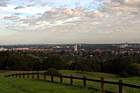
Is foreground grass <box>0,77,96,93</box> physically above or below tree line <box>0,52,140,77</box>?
above

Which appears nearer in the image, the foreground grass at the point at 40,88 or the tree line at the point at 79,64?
the foreground grass at the point at 40,88

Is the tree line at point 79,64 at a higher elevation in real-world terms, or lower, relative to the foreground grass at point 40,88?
lower

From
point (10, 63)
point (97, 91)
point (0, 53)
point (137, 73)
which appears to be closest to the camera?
point (97, 91)

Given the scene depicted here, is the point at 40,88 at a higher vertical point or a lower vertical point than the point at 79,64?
higher

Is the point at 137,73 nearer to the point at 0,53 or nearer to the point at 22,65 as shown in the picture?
the point at 22,65

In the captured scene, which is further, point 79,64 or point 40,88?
point 79,64

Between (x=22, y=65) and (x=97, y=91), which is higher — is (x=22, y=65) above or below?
below

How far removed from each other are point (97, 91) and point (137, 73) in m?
50.3

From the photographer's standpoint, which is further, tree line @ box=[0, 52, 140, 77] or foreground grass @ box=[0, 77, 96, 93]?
tree line @ box=[0, 52, 140, 77]

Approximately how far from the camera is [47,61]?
71062mm

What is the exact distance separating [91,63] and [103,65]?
508 centimetres

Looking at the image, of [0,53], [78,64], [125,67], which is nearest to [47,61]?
[78,64]

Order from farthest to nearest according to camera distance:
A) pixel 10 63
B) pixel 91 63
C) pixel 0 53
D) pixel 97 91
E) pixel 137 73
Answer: pixel 0 53
pixel 91 63
pixel 10 63
pixel 137 73
pixel 97 91

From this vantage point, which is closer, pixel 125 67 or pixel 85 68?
pixel 125 67
